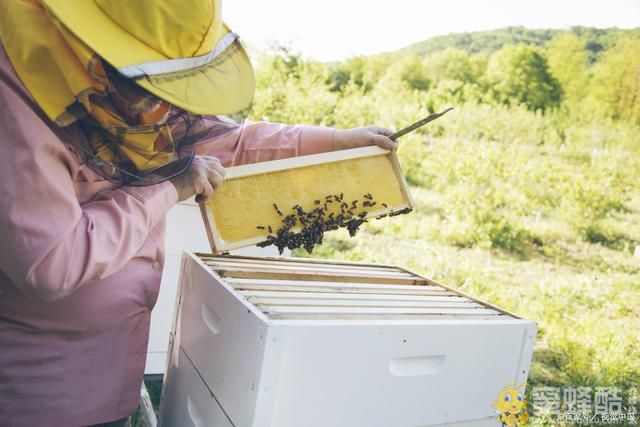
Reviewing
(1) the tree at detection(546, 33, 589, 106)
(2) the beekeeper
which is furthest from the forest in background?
(2) the beekeeper

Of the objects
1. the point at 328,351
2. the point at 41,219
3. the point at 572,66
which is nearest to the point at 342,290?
the point at 328,351

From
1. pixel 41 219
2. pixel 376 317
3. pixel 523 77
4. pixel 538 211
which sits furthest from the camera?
pixel 523 77

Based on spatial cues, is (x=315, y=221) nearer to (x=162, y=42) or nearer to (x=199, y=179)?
(x=199, y=179)

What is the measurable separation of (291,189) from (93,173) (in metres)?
0.78

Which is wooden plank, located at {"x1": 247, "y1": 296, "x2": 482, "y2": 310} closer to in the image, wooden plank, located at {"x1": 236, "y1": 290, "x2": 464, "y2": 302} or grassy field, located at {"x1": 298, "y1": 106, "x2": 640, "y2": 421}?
wooden plank, located at {"x1": 236, "y1": 290, "x2": 464, "y2": 302}

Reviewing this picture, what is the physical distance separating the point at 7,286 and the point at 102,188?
0.32 meters

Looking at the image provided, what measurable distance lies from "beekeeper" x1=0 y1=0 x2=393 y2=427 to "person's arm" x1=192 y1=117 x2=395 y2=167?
1.10 ft

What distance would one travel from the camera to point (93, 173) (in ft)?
4.27

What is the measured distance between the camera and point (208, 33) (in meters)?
1.18

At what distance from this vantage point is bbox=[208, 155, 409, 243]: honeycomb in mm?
1803

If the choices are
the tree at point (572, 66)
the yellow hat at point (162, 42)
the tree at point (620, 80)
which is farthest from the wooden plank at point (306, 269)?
the tree at point (572, 66)

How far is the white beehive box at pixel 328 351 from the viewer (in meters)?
1.24

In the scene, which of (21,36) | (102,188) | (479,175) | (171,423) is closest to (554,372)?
(171,423)

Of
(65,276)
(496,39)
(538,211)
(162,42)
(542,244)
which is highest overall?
(496,39)
